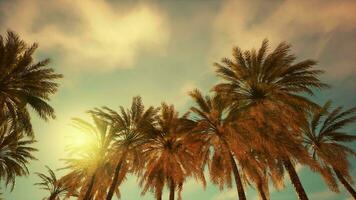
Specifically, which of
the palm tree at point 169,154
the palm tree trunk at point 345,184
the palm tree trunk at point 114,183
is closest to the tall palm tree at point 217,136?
the palm tree at point 169,154

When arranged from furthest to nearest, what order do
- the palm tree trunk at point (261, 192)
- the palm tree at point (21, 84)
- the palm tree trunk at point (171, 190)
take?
the palm tree trunk at point (261, 192), the palm tree trunk at point (171, 190), the palm tree at point (21, 84)

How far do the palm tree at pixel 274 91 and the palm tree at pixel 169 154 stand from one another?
13.3 ft

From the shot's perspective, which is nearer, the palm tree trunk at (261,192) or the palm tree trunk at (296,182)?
the palm tree trunk at (296,182)

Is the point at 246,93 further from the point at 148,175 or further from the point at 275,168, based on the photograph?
the point at 148,175

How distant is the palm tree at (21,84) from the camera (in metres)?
18.0

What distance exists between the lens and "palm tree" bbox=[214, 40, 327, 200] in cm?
1903

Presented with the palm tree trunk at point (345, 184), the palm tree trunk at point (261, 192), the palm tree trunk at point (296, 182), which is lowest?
the palm tree trunk at point (296, 182)

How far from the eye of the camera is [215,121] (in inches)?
829

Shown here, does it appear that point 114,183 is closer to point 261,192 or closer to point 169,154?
point 169,154

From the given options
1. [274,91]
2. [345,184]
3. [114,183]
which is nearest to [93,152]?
[114,183]

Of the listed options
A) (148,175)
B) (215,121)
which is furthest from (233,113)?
(148,175)

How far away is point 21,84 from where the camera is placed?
18.9m

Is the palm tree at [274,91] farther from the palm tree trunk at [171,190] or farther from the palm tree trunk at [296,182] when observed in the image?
the palm tree trunk at [171,190]

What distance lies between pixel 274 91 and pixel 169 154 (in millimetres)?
8715
